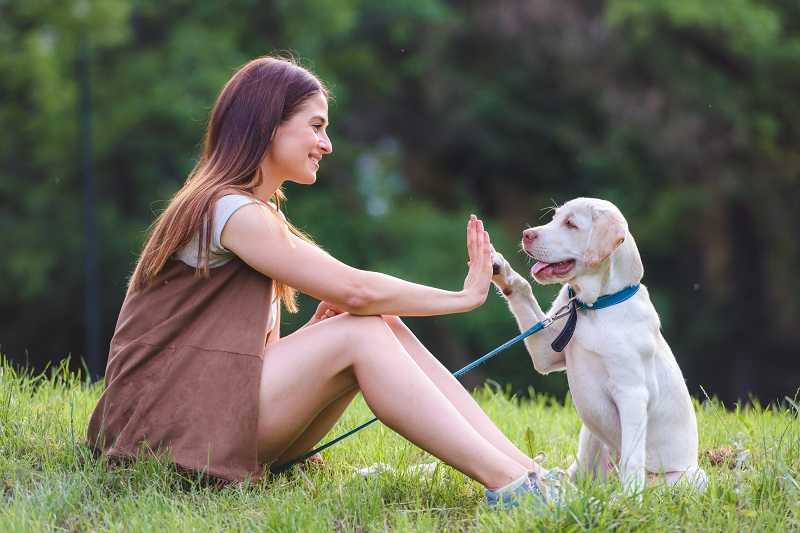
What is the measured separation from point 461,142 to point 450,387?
13159 millimetres

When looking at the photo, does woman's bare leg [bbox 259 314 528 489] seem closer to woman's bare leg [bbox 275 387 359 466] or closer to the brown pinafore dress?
the brown pinafore dress

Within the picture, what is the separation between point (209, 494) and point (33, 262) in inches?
495

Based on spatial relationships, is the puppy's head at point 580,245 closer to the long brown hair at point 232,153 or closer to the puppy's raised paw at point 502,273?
the puppy's raised paw at point 502,273

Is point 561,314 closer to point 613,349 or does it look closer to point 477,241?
point 613,349

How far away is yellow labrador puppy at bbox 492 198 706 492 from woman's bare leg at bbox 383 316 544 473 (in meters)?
0.33

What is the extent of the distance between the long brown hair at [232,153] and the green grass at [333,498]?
686mm

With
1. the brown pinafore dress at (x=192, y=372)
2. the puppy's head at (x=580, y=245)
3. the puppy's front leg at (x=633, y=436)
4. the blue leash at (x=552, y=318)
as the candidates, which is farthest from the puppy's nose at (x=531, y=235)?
the brown pinafore dress at (x=192, y=372)

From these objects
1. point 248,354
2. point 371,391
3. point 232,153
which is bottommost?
point 371,391

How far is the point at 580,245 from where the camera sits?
3551 millimetres

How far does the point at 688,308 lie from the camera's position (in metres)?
16.2

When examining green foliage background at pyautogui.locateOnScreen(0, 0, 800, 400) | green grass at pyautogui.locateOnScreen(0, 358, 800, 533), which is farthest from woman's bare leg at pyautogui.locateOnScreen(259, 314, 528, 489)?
green foliage background at pyautogui.locateOnScreen(0, 0, 800, 400)

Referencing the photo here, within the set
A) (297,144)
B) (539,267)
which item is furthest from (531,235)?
(297,144)

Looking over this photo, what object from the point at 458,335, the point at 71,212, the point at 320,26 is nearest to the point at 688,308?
the point at 458,335

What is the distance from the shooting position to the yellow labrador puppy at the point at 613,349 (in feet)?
11.1
